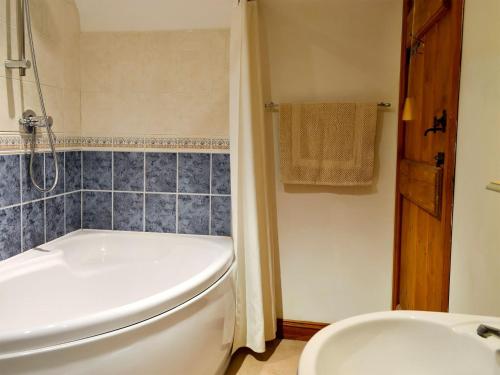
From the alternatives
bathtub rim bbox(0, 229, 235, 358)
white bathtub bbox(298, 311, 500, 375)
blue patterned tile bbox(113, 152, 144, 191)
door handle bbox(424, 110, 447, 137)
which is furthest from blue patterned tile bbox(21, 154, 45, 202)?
door handle bbox(424, 110, 447, 137)

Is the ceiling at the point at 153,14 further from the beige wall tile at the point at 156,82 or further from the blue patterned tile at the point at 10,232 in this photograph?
the blue patterned tile at the point at 10,232

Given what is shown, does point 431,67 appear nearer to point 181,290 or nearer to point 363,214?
point 363,214

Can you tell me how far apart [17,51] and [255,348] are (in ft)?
6.29

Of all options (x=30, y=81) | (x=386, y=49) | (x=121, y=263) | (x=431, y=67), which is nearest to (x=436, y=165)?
(x=431, y=67)

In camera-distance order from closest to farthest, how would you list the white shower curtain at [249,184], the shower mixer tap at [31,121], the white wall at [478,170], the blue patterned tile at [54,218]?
the white wall at [478,170] < the shower mixer tap at [31,121] < the white shower curtain at [249,184] < the blue patterned tile at [54,218]

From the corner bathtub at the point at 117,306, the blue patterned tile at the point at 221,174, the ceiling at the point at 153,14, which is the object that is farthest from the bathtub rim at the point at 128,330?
the ceiling at the point at 153,14

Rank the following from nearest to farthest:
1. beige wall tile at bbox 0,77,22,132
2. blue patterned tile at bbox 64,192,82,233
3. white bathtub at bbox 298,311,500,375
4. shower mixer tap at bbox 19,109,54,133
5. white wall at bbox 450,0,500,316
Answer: white bathtub at bbox 298,311,500,375 < white wall at bbox 450,0,500,316 < beige wall tile at bbox 0,77,22,132 < shower mixer tap at bbox 19,109,54,133 < blue patterned tile at bbox 64,192,82,233

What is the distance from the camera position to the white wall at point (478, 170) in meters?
1.18

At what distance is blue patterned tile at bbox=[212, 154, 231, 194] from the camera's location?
8.43ft

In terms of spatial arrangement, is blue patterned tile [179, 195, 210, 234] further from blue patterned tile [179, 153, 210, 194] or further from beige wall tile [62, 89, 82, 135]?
beige wall tile [62, 89, 82, 135]

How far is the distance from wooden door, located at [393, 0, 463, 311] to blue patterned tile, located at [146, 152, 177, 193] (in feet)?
4.28

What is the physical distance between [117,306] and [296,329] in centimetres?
137

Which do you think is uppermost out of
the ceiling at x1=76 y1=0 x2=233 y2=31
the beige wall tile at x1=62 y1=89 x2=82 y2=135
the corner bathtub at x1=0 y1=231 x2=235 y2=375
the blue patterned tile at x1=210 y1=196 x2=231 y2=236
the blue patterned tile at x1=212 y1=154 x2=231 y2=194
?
the ceiling at x1=76 y1=0 x2=233 y2=31

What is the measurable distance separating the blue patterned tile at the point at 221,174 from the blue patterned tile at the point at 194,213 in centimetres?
9
